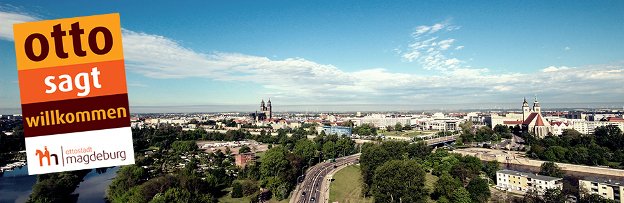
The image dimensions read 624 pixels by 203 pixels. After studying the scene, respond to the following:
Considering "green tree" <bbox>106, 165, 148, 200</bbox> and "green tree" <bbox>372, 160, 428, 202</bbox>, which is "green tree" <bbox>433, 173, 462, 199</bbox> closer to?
"green tree" <bbox>372, 160, 428, 202</bbox>

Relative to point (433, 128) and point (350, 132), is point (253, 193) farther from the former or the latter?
point (433, 128)

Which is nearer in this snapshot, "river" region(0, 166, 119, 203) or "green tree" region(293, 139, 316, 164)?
"river" region(0, 166, 119, 203)

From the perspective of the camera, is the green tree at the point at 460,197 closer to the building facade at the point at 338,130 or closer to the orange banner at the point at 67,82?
the orange banner at the point at 67,82

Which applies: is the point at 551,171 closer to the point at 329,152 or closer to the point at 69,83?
the point at 329,152

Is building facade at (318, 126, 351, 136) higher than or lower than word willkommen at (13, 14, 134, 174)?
lower

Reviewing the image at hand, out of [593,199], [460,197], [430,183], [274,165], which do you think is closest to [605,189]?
[593,199]

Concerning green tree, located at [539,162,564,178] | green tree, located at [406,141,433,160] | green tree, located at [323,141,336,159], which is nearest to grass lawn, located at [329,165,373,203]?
green tree, located at [406,141,433,160]

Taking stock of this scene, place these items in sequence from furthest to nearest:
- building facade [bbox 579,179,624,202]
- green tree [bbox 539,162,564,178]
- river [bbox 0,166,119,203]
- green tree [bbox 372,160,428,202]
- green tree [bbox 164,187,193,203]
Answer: green tree [bbox 539,162,564,178] < river [bbox 0,166,119,203] < building facade [bbox 579,179,624,202] < green tree [bbox 372,160,428,202] < green tree [bbox 164,187,193,203]
